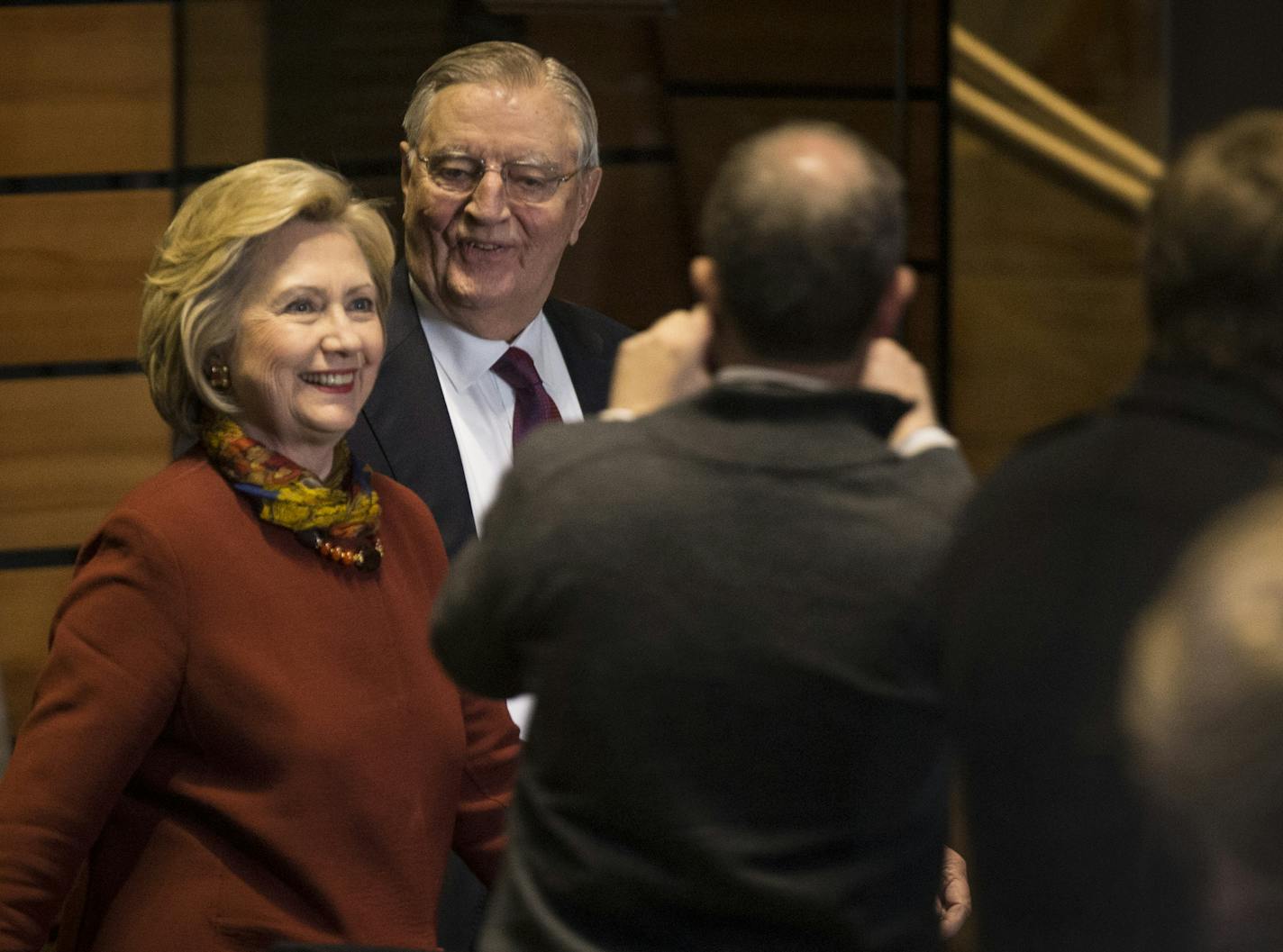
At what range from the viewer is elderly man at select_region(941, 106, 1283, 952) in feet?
4.14

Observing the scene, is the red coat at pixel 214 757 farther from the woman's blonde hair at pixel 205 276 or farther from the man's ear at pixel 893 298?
the man's ear at pixel 893 298

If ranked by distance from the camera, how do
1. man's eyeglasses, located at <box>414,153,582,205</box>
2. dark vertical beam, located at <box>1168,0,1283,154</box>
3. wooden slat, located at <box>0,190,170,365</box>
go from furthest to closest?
1. wooden slat, located at <box>0,190,170,365</box>
2. dark vertical beam, located at <box>1168,0,1283,154</box>
3. man's eyeglasses, located at <box>414,153,582,205</box>

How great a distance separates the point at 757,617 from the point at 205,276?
111 centimetres

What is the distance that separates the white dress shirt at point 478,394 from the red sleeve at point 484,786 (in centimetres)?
45

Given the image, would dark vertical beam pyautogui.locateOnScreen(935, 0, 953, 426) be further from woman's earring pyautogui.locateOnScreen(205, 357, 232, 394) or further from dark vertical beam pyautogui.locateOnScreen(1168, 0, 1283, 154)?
woman's earring pyautogui.locateOnScreen(205, 357, 232, 394)

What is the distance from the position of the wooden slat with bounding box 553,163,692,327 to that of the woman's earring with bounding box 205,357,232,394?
2.11 m

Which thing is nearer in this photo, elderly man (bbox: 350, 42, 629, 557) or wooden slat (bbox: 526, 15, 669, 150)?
elderly man (bbox: 350, 42, 629, 557)

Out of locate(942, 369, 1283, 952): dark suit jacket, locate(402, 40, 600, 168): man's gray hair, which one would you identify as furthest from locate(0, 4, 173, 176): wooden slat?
locate(942, 369, 1283, 952): dark suit jacket

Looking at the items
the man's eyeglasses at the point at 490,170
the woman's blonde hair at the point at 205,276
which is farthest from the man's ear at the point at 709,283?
the man's eyeglasses at the point at 490,170

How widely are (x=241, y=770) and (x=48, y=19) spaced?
9.50 feet

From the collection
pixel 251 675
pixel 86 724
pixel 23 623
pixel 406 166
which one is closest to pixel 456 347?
pixel 406 166

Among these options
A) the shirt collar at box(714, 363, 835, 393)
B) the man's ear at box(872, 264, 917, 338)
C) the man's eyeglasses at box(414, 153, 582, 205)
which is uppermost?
the man's ear at box(872, 264, 917, 338)

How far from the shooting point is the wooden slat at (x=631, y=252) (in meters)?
4.38

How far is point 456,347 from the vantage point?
2.94 metres
